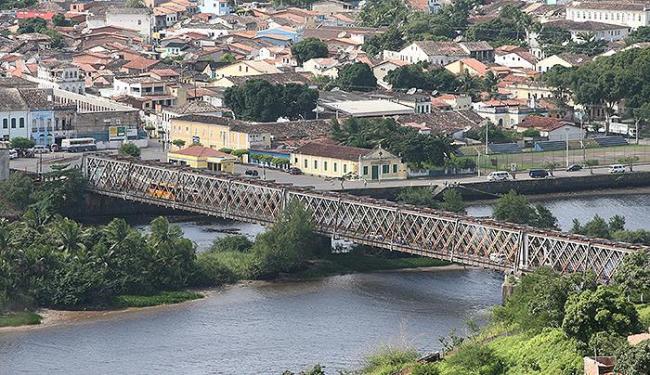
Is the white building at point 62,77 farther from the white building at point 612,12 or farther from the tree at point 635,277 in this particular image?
the tree at point 635,277

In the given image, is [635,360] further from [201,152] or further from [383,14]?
[383,14]

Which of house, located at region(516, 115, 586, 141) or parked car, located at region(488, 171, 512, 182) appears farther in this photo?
house, located at region(516, 115, 586, 141)

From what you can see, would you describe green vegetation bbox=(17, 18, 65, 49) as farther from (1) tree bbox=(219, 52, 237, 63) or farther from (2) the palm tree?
(2) the palm tree

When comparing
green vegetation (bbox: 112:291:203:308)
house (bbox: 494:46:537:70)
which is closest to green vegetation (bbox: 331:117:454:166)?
green vegetation (bbox: 112:291:203:308)

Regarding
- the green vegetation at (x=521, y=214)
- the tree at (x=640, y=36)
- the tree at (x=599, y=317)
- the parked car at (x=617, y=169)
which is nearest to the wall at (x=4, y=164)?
the green vegetation at (x=521, y=214)

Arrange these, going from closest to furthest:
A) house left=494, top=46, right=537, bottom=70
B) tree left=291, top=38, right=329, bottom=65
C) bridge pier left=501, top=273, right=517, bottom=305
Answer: bridge pier left=501, top=273, right=517, bottom=305
tree left=291, top=38, right=329, bottom=65
house left=494, top=46, right=537, bottom=70

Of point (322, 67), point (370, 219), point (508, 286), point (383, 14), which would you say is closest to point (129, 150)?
point (370, 219)

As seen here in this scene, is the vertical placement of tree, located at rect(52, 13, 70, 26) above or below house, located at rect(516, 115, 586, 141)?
above

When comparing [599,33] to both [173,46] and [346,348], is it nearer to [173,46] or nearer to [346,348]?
[173,46]
